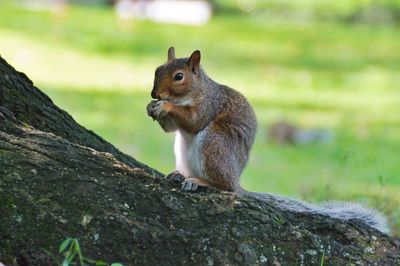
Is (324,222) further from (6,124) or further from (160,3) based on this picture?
(160,3)

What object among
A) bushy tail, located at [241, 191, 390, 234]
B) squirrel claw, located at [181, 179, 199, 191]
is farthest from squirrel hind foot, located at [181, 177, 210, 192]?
bushy tail, located at [241, 191, 390, 234]

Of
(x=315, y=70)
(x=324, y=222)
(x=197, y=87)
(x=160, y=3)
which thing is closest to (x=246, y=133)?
(x=197, y=87)

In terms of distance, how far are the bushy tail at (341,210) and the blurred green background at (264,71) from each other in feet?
5.16

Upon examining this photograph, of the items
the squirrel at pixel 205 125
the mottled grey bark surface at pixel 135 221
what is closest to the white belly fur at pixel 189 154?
the squirrel at pixel 205 125

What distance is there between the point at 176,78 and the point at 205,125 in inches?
9.9

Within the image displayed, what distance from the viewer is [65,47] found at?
1304 centimetres

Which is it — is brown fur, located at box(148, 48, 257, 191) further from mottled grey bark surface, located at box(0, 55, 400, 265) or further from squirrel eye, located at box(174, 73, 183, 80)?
mottled grey bark surface, located at box(0, 55, 400, 265)

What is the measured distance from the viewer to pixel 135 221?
3.42 meters

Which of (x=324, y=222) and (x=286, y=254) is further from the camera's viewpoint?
(x=324, y=222)

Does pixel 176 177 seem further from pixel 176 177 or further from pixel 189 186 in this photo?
pixel 189 186

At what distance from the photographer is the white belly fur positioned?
Answer: 14.1ft

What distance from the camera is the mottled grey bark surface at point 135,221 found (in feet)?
10.9

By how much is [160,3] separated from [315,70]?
4531 mm

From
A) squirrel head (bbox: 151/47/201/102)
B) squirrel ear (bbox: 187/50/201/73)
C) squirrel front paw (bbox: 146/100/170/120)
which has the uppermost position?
squirrel ear (bbox: 187/50/201/73)
